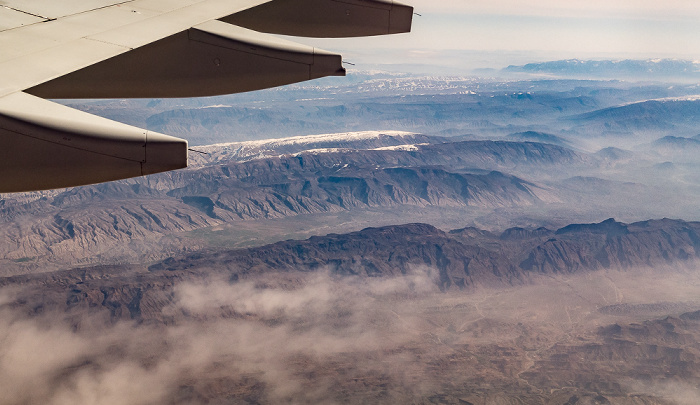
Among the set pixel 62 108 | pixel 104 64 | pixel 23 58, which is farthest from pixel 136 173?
pixel 23 58

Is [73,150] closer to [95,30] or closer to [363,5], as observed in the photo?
[95,30]

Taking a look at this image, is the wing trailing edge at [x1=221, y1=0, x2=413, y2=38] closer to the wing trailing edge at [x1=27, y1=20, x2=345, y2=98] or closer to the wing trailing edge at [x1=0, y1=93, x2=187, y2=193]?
the wing trailing edge at [x1=27, y1=20, x2=345, y2=98]

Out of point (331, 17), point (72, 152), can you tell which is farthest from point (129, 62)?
point (331, 17)

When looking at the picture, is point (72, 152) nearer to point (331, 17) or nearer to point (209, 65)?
point (209, 65)

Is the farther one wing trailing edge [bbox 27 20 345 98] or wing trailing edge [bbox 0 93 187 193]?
wing trailing edge [bbox 27 20 345 98]

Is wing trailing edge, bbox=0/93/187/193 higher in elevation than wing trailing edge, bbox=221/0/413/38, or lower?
lower

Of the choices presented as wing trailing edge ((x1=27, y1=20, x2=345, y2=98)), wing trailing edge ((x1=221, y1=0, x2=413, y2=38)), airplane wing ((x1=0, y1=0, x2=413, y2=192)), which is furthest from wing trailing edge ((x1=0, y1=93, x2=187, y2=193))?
wing trailing edge ((x1=221, y1=0, x2=413, y2=38))

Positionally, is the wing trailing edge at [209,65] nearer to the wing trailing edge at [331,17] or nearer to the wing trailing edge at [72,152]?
the wing trailing edge at [331,17]

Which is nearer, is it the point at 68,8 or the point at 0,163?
the point at 0,163
